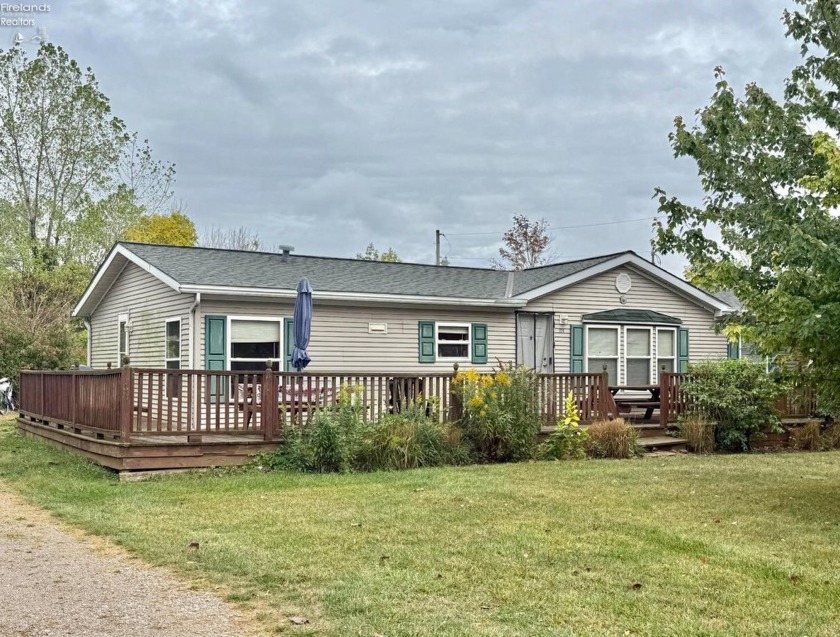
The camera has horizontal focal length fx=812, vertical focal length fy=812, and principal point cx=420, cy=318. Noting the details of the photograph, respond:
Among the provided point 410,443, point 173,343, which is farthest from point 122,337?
point 410,443

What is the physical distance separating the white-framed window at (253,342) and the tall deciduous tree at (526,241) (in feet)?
88.0

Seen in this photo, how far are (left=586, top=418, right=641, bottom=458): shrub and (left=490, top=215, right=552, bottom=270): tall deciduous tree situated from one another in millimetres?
28373

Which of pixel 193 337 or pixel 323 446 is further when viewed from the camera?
pixel 193 337

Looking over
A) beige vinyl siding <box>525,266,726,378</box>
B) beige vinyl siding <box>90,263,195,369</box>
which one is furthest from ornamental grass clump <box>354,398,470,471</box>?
beige vinyl siding <box>525,266,726,378</box>

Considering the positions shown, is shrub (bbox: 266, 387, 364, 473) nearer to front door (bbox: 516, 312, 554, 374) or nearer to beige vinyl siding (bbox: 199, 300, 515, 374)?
beige vinyl siding (bbox: 199, 300, 515, 374)

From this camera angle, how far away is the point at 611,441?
11.5 metres

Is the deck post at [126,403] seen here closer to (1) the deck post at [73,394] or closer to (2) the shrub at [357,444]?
(2) the shrub at [357,444]

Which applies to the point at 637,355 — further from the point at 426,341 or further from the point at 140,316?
the point at 140,316

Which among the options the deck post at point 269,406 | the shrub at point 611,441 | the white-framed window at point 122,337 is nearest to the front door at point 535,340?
the shrub at point 611,441

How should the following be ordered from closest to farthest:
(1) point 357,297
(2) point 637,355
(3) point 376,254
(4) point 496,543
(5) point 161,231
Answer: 1. (4) point 496,543
2. (1) point 357,297
3. (2) point 637,355
4. (5) point 161,231
5. (3) point 376,254

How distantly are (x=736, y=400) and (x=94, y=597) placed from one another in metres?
10.4

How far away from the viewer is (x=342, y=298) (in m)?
14.3

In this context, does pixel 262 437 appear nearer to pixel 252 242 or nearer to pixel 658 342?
pixel 658 342

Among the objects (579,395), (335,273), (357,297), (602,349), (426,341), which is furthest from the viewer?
(602,349)
